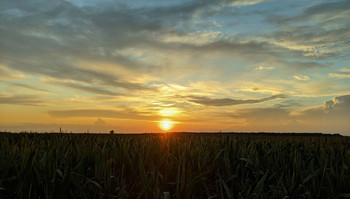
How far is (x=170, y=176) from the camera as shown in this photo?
8.65ft

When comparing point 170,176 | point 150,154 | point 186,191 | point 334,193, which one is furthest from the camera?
point 150,154

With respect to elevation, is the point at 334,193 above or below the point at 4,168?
below

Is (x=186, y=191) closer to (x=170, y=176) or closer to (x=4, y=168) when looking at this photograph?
(x=170, y=176)

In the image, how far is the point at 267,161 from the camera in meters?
3.27

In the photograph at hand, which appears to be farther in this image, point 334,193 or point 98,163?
point 98,163

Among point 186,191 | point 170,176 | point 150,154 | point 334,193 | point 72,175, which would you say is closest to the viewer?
point 186,191

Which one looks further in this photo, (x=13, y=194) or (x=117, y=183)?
(x=117, y=183)

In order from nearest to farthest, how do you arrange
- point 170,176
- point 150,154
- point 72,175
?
point 72,175 < point 170,176 < point 150,154

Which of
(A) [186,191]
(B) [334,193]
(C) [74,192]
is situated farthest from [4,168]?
(B) [334,193]

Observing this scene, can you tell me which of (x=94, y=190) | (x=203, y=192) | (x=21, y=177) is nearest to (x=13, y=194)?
(x=21, y=177)

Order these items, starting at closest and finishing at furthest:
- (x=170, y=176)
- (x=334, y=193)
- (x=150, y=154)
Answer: (x=334, y=193), (x=170, y=176), (x=150, y=154)

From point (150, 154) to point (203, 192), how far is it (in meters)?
0.95

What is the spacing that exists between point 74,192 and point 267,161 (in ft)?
7.51

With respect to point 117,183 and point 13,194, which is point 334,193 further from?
point 13,194
